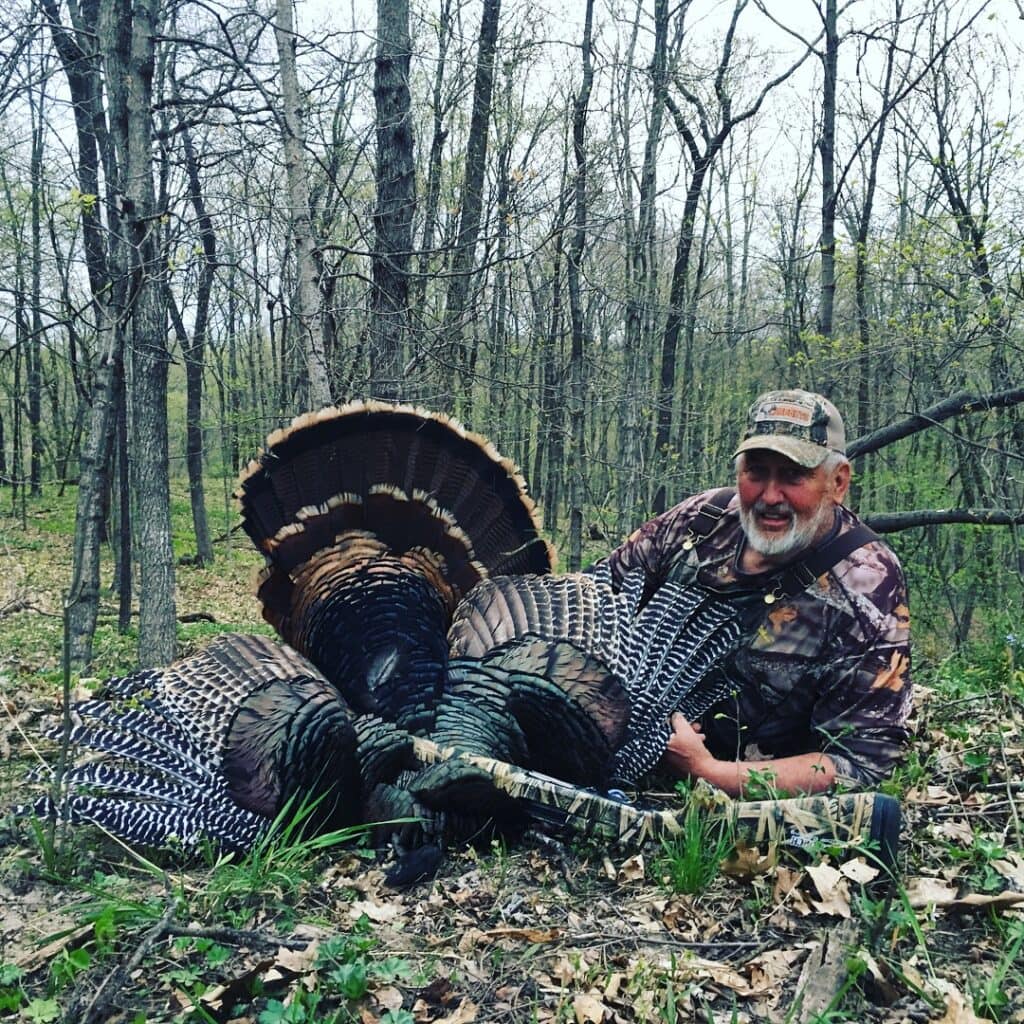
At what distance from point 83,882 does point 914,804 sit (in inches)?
108

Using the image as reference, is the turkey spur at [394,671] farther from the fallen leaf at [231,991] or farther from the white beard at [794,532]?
the fallen leaf at [231,991]

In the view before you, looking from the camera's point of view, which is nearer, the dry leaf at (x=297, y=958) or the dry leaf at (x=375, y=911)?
the dry leaf at (x=297, y=958)

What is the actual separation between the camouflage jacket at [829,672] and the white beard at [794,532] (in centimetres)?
9

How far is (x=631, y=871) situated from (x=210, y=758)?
1.50m

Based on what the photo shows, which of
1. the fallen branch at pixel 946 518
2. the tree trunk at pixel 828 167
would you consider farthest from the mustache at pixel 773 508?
the tree trunk at pixel 828 167

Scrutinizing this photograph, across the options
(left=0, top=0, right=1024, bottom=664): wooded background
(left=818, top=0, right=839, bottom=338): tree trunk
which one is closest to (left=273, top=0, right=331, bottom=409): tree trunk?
(left=0, top=0, right=1024, bottom=664): wooded background

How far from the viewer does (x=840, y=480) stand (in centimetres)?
Answer: 342

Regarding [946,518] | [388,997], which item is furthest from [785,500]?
[946,518]

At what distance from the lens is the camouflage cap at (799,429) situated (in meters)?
3.28

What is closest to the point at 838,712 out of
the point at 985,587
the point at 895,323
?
the point at 985,587

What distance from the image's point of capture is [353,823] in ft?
9.65

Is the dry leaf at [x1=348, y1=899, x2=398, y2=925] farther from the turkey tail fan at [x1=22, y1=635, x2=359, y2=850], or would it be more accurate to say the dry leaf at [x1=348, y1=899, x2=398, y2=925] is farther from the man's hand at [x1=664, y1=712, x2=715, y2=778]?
the man's hand at [x1=664, y1=712, x2=715, y2=778]

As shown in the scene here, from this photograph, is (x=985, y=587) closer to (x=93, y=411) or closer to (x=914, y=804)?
(x=914, y=804)

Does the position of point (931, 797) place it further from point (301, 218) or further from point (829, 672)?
point (301, 218)
